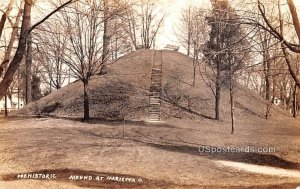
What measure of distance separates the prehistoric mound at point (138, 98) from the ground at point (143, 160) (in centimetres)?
529

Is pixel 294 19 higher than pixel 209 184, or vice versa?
pixel 294 19

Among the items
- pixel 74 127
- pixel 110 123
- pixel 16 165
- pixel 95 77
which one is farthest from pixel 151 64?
pixel 16 165

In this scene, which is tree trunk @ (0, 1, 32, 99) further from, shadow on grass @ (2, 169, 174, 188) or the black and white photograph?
shadow on grass @ (2, 169, 174, 188)

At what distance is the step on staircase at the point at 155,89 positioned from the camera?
19078 millimetres

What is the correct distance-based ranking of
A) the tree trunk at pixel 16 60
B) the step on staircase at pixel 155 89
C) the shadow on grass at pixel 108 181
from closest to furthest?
the tree trunk at pixel 16 60 → the shadow on grass at pixel 108 181 → the step on staircase at pixel 155 89

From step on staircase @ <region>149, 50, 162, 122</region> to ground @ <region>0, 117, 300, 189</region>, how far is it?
17.3 ft

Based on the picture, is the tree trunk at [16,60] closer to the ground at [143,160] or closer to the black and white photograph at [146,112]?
the black and white photograph at [146,112]

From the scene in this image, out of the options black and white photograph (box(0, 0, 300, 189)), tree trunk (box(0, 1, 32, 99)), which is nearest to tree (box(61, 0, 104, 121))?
black and white photograph (box(0, 0, 300, 189))

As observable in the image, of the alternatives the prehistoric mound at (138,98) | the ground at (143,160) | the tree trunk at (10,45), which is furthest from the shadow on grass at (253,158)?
the prehistoric mound at (138,98)

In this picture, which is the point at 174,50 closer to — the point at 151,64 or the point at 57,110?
the point at 151,64

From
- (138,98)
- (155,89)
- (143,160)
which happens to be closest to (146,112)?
(138,98)

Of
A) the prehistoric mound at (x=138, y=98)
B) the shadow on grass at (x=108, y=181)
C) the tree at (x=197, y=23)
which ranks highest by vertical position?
the tree at (x=197, y=23)

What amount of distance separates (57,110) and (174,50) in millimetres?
15126

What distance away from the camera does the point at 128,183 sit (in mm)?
7781
